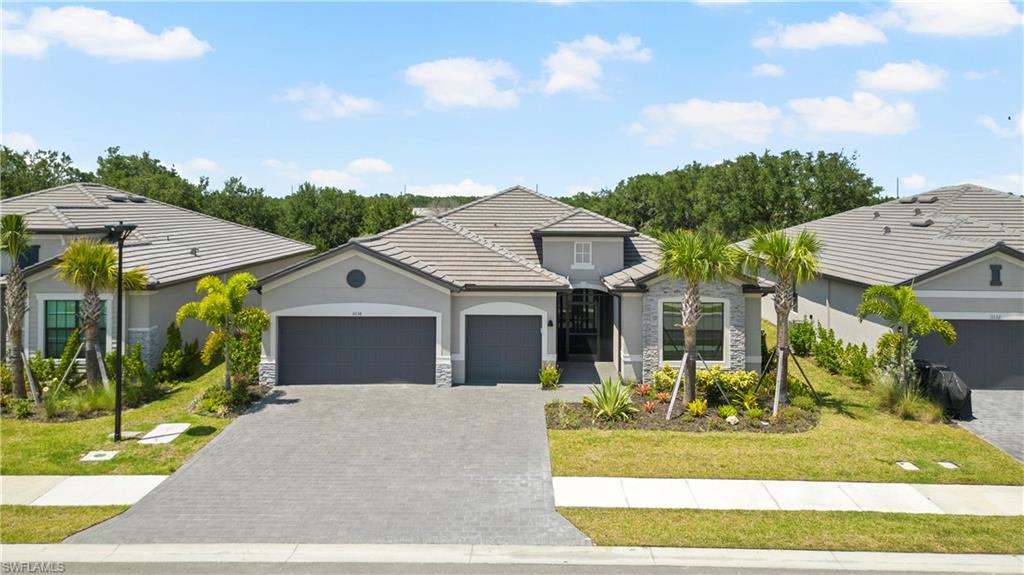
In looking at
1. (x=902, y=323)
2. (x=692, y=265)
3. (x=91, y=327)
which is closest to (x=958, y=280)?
(x=902, y=323)

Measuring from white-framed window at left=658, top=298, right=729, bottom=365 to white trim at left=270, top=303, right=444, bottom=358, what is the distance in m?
7.12

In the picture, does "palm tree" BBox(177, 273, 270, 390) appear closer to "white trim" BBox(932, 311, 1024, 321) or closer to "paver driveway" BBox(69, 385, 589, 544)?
"paver driveway" BBox(69, 385, 589, 544)

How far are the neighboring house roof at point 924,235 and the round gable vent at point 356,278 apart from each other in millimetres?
16546

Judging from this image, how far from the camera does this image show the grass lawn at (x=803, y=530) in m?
11.4

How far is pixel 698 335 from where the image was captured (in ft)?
71.2

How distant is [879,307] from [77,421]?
21911 mm

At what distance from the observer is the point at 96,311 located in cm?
1916

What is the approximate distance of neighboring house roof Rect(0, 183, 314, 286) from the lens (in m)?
24.1

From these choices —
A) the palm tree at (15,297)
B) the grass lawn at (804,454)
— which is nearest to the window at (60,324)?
the palm tree at (15,297)

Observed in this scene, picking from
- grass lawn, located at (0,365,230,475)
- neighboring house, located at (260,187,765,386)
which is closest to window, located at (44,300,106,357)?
grass lawn, located at (0,365,230,475)

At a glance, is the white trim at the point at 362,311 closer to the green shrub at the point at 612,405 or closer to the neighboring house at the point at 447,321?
the neighboring house at the point at 447,321

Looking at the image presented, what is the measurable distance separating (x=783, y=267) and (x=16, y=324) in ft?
69.5

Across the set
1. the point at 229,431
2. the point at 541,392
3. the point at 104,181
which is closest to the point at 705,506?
the point at 541,392

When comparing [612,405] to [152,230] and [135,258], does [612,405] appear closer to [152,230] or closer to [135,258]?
[135,258]
